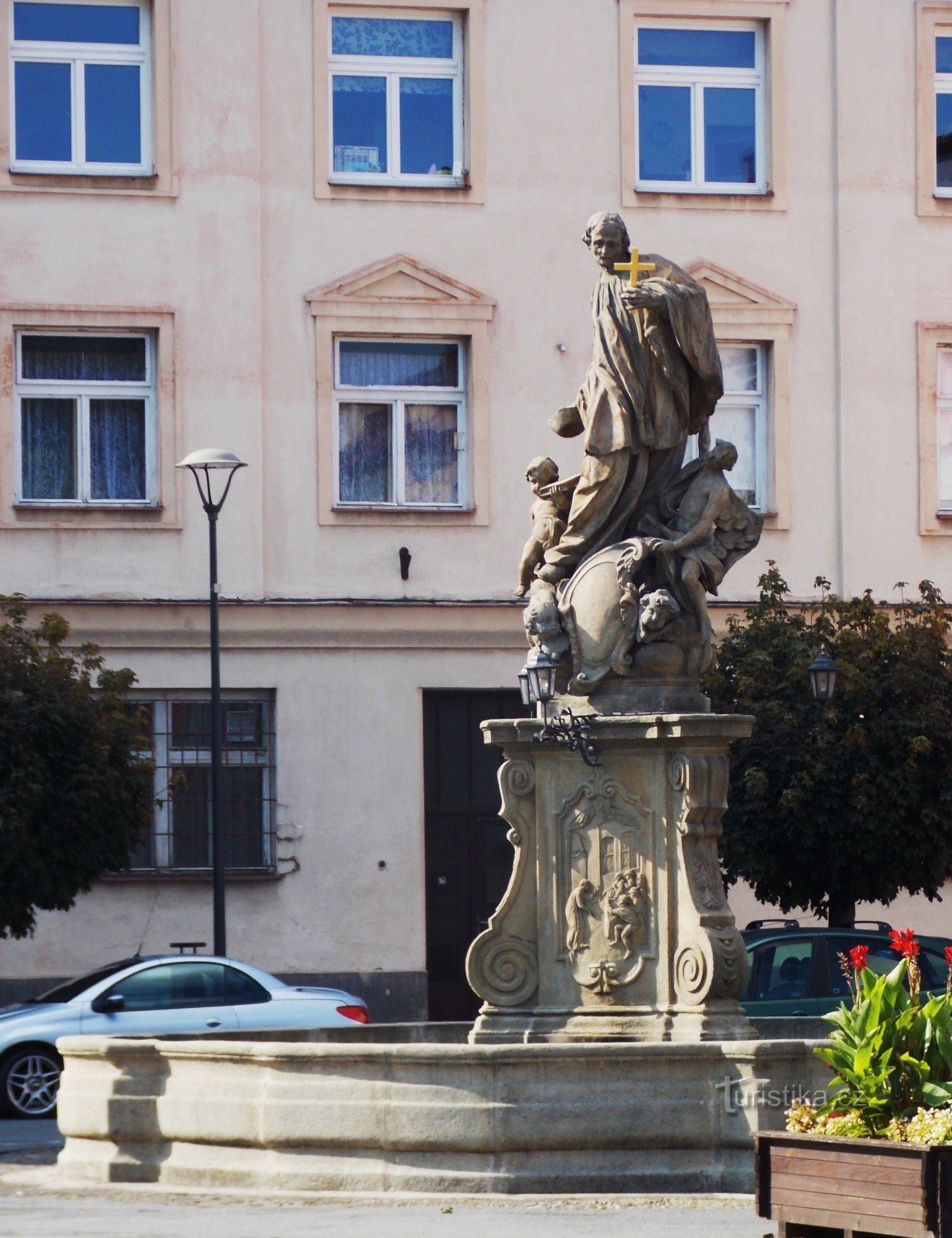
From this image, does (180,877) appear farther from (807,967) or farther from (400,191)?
(807,967)

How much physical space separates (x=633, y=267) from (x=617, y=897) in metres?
3.09

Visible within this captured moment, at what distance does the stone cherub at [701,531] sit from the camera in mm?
12367

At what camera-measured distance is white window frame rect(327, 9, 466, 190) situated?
86.2ft

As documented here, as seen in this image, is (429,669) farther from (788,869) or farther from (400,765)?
(788,869)

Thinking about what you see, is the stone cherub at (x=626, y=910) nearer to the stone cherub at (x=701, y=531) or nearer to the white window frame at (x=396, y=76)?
the stone cherub at (x=701, y=531)

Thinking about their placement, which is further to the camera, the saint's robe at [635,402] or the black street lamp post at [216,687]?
the black street lamp post at [216,687]

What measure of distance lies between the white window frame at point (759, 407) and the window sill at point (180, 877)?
20.8 ft

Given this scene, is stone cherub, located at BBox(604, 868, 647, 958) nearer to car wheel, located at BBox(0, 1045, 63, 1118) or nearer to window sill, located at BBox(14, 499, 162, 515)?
car wheel, located at BBox(0, 1045, 63, 1118)

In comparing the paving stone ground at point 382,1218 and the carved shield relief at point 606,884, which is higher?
the carved shield relief at point 606,884

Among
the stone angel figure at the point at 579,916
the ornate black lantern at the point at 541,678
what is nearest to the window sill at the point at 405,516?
the ornate black lantern at the point at 541,678

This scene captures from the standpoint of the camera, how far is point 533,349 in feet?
86.5

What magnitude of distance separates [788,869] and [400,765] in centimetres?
504

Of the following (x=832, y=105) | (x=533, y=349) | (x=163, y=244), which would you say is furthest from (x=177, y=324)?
(x=832, y=105)

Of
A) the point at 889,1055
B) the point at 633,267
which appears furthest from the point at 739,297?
the point at 889,1055
